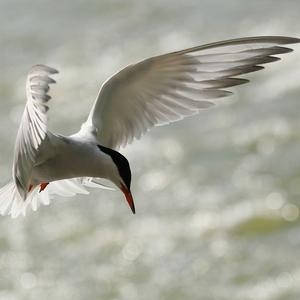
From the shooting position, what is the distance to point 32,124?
245 cm

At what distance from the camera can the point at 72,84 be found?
10.1 metres

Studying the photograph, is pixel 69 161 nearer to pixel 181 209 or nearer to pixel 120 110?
pixel 120 110

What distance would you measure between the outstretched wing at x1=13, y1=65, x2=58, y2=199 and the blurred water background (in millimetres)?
5245

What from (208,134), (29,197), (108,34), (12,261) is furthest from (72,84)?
(29,197)

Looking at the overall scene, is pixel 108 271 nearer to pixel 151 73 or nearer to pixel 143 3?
pixel 143 3

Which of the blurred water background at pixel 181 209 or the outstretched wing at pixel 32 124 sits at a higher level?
the blurred water background at pixel 181 209

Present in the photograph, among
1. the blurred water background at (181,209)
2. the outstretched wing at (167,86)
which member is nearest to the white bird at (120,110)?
the outstretched wing at (167,86)

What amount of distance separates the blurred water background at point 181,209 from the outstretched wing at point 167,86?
15.5 feet

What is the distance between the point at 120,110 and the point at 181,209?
18.2 feet

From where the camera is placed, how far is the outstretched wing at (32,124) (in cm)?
243

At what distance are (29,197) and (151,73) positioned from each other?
0.51 meters

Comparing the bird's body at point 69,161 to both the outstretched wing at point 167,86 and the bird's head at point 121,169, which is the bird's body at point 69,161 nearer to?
the bird's head at point 121,169

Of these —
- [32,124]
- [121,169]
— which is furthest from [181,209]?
[32,124]

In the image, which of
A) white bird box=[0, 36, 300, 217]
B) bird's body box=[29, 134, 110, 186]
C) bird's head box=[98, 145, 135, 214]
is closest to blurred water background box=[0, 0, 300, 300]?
white bird box=[0, 36, 300, 217]
